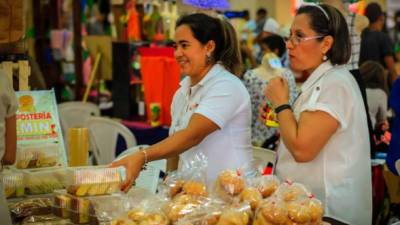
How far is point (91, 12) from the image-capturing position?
1053 cm

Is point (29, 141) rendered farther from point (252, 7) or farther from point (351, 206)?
point (252, 7)

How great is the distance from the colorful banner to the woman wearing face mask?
52cm

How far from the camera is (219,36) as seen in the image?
275 cm

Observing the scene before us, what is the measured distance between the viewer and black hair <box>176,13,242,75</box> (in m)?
2.71

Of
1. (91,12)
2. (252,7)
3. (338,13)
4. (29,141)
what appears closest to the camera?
(338,13)

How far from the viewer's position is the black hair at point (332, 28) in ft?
7.77

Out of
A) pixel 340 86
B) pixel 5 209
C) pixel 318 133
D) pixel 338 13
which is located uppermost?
pixel 338 13

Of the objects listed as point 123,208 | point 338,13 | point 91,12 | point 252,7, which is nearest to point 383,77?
point 338,13

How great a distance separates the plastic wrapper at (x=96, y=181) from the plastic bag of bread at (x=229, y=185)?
347 mm

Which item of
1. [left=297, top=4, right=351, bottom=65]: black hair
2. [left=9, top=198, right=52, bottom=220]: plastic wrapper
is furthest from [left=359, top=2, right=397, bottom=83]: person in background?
[left=9, top=198, right=52, bottom=220]: plastic wrapper

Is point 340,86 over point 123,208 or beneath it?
over

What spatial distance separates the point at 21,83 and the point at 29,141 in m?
0.30

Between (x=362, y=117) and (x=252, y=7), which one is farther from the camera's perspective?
(x=252, y=7)

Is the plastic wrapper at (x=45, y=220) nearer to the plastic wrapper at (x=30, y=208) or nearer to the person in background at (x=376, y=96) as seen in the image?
the plastic wrapper at (x=30, y=208)
